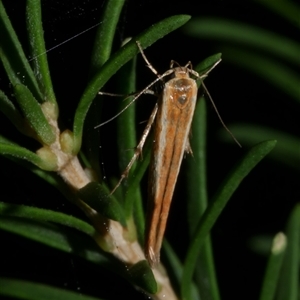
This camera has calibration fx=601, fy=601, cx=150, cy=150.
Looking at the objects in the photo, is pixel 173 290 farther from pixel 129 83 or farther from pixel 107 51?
pixel 107 51

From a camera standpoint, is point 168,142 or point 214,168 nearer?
point 168,142

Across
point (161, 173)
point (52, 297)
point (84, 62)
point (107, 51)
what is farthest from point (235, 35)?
point (52, 297)

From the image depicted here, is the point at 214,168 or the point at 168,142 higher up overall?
the point at 168,142

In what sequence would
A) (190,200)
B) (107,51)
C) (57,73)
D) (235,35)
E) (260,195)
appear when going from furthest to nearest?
1. (260,195)
2. (57,73)
3. (235,35)
4. (190,200)
5. (107,51)

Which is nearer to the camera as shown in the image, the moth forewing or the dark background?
the moth forewing
